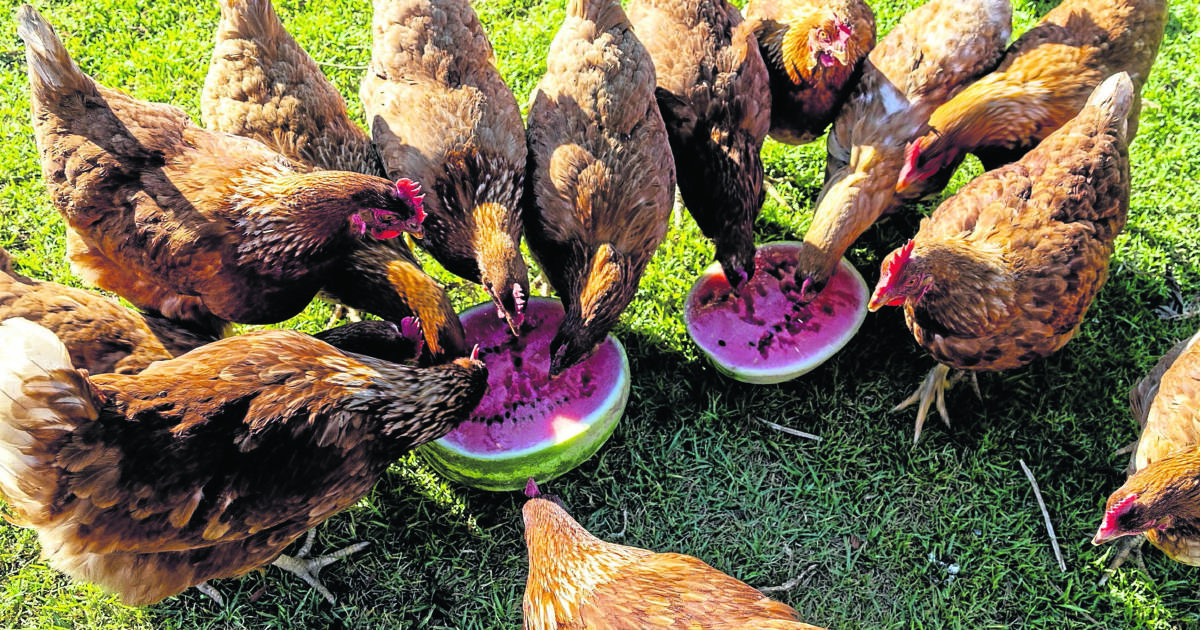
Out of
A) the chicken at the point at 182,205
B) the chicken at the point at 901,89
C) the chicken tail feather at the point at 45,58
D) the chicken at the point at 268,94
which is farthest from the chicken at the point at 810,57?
the chicken tail feather at the point at 45,58

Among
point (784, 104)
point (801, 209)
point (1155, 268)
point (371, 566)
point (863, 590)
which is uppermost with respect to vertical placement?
point (784, 104)

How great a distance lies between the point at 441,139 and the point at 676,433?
1884 mm

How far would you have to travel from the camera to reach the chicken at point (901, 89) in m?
3.91

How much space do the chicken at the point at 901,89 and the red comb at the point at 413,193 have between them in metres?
1.90

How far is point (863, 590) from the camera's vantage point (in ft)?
11.4

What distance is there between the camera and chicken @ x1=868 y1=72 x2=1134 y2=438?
334 cm

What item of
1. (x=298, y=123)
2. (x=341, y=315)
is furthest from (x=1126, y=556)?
(x=298, y=123)

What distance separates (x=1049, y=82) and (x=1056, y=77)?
5cm

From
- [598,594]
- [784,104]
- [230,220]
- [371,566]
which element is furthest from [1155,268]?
[230,220]

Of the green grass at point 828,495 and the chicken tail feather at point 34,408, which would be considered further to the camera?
the green grass at point 828,495

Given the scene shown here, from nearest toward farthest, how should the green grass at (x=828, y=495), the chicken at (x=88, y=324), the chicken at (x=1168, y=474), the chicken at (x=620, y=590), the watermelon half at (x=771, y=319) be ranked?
1. the chicken at (x=620, y=590)
2. the chicken at (x=1168, y=474)
3. the chicken at (x=88, y=324)
4. the green grass at (x=828, y=495)
5. the watermelon half at (x=771, y=319)

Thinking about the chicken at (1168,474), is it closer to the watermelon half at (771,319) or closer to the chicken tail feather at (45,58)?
the watermelon half at (771,319)

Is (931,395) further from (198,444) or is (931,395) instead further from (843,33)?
(198,444)

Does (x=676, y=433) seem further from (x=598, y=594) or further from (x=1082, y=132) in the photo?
(x=1082, y=132)
